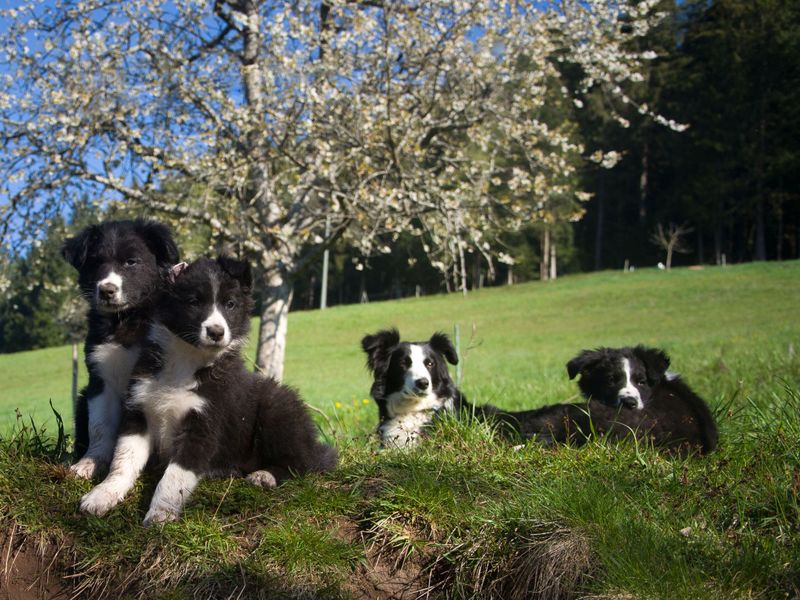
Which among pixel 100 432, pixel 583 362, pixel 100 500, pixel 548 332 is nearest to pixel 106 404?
pixel 100 432

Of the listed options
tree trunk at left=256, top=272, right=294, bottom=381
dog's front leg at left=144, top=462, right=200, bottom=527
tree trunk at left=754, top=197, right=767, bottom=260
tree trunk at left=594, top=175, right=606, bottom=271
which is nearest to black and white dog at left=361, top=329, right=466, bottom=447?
dog's front leg at left=144, top=462, right=200, bottom=527

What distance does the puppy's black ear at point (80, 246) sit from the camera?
427 centimetres

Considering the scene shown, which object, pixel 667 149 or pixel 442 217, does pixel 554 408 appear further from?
pixel 667 149

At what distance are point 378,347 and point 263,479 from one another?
2349 millimetres

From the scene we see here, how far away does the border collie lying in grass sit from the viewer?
16.7 feet

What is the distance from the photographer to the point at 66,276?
14664mm

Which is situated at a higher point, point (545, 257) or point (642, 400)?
point (545, 257)

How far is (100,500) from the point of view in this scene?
3.85 metres

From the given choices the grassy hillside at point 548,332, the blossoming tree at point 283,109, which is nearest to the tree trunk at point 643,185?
the grassy hillside at point 548,332

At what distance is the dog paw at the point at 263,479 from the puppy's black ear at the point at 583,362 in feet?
8.65

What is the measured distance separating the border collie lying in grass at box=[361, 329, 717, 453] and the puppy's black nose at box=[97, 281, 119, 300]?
221 cm

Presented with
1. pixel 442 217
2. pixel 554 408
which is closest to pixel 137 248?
pixel 554 408

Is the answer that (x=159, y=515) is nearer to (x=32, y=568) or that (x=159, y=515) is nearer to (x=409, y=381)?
(x=32, y=568)

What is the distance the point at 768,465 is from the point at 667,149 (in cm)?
4911
